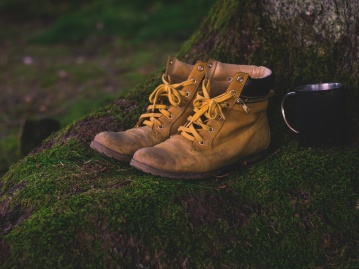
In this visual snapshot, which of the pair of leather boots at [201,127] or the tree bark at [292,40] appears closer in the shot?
the pair of leather boots at [201,127]

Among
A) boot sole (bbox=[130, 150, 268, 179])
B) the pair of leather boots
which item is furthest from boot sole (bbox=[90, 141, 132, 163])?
boot sole (bbox=[130, 150, 268, 179])

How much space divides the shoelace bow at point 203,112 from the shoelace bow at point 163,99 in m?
0.14

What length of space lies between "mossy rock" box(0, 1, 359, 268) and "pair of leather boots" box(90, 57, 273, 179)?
8 cm

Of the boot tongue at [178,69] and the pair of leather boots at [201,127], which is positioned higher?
the boot tongue at [178,69]

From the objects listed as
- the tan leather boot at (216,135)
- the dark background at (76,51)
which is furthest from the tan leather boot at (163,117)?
the dark background at (76,51)

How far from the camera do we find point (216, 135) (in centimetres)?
318

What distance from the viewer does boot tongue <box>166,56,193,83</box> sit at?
3442 mm

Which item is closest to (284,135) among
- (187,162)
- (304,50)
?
(304,50)

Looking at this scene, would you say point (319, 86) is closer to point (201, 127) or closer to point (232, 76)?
point (232, 76)

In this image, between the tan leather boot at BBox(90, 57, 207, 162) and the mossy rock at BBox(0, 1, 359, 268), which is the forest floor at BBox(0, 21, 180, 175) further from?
the mossy rock at BBox(0, 1, 359, 268)

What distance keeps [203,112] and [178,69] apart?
41 cm

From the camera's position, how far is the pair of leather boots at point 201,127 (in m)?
3.09

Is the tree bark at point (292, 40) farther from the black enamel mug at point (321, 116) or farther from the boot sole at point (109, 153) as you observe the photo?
the boot sole at point (109, 153)

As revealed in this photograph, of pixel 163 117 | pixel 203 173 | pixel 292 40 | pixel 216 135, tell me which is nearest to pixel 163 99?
pixel 163 117
